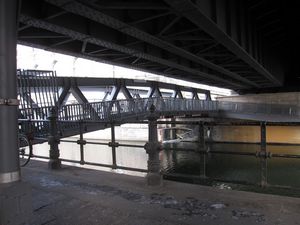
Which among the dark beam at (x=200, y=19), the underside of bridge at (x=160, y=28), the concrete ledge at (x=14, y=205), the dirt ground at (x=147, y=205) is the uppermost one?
the underside of bridge at (x=160, y=28)

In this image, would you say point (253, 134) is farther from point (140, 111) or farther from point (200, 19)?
point (200, 19)

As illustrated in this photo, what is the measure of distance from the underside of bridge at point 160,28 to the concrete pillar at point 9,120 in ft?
15.6

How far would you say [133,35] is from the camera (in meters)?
12.8

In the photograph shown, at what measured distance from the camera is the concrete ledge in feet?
12.9

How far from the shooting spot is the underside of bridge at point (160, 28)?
31.6ft

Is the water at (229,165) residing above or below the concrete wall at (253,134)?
below

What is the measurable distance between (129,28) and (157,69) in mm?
14539

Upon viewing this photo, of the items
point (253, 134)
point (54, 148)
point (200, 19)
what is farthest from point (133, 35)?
point (253, 134)

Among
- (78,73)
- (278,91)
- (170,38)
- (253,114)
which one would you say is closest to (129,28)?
(170,38)

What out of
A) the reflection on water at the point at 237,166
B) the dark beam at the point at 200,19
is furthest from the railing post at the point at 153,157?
the reflection on water at the point at 237,166

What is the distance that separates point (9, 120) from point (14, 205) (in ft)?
3.75

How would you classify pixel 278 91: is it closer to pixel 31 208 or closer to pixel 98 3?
pixel 98 3

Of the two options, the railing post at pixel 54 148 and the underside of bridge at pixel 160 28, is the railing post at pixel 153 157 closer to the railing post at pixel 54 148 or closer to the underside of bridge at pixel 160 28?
the railing post at pixel 54 148

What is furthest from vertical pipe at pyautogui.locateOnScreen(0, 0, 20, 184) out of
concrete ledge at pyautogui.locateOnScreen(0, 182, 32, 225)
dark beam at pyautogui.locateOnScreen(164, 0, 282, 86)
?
dark beam at pyautogui.locateOnScreen(164, 0, 282, 86)
